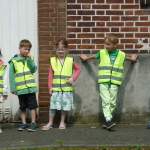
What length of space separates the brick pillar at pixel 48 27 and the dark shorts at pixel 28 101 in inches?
18.7

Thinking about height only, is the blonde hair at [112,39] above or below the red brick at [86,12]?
below

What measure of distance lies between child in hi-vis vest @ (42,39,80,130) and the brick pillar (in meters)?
0.29

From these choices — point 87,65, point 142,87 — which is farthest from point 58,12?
point 142,87

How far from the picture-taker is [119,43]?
11172 mm

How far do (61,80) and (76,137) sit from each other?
1.07 metres

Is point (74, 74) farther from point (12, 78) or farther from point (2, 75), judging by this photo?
point (2, 75)

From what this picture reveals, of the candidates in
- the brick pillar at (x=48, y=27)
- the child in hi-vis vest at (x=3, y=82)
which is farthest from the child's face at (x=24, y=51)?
the brick pillar at (x=48, y=27)

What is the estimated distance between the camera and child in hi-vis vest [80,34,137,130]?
10734 millimetres

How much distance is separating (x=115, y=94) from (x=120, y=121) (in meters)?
0.60

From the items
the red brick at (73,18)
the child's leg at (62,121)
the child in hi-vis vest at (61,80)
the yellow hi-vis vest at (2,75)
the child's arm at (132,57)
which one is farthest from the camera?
the red brick at (73,18)

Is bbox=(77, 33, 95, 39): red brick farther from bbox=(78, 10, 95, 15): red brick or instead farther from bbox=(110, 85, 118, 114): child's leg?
bbox=(110, 85, 118, 114): child's leg

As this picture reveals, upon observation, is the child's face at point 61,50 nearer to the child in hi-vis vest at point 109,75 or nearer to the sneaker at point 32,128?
the child in hi-vis vest at point 109,75

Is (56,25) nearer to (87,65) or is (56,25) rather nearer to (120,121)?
(87,65)

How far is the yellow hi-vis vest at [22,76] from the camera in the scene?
34.9ft
